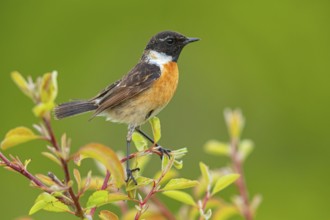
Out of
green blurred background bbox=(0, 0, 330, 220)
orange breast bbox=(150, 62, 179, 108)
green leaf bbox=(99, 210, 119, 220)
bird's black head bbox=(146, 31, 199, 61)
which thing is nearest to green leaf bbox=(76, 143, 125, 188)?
green leaf bbox=(99, 210, 119, 220)

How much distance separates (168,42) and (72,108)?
0.86 meters

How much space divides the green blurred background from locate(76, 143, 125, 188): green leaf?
4092 mm

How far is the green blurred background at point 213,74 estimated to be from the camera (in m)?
6.02

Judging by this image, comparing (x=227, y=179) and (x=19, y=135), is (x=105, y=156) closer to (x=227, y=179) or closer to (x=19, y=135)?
(x=19, y=135)

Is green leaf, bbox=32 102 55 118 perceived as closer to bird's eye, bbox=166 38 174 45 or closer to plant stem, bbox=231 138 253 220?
plant stem, bbox=231 138 253 220

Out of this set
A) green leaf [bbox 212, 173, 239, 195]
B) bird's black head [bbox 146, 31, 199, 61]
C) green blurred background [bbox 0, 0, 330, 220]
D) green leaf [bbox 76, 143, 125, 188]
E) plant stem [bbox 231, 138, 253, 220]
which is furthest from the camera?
green blurred background [bbox 0, 0, 330, 220]

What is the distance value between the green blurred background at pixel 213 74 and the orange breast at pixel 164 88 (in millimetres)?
2208

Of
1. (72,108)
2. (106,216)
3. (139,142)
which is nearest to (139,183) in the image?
(106,216)

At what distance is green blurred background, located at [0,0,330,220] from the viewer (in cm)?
602

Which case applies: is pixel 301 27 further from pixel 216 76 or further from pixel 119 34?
pixel 119 34

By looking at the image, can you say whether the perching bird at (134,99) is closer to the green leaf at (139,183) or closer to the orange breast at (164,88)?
the orange breast at (164,88)

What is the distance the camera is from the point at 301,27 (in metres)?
6.79

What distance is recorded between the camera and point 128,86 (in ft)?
12.6

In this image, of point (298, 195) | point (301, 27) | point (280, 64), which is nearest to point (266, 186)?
point (298, 195)
